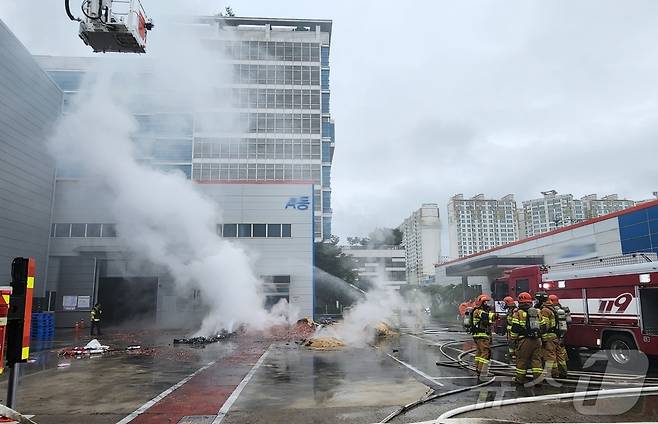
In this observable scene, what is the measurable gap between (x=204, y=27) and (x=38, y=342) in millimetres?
14175

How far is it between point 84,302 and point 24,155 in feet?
29.3

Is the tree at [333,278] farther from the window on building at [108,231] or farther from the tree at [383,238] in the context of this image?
the window on building at [108,231]

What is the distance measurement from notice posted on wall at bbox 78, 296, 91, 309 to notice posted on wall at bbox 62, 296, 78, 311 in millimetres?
205

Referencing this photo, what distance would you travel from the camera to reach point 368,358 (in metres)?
12.4

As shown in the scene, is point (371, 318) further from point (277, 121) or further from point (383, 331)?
point (277, 121)

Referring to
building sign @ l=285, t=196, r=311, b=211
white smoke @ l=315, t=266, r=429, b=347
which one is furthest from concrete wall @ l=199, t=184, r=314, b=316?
white smoke @ l=315, t=266, r=429, b=347

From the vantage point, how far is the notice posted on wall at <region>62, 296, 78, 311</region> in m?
25.4

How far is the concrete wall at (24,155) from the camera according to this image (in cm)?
1978

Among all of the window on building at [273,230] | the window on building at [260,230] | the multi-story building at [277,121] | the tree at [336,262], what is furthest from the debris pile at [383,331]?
the multi-story building at [277,121]

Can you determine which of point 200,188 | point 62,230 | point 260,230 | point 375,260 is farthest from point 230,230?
point 375,260

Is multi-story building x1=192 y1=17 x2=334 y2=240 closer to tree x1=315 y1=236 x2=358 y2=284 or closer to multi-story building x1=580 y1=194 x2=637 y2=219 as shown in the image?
tree x1=315 y1=236 x2=358 y2=284

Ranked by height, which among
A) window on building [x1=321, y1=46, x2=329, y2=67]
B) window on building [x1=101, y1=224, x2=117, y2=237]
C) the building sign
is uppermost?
window on building [x1=321, y1=46, x2=329, y2=67]

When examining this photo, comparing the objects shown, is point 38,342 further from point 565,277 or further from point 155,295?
point 565,277

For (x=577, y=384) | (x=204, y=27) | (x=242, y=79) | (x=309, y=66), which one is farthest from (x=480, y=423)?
(x=309, y=66)
